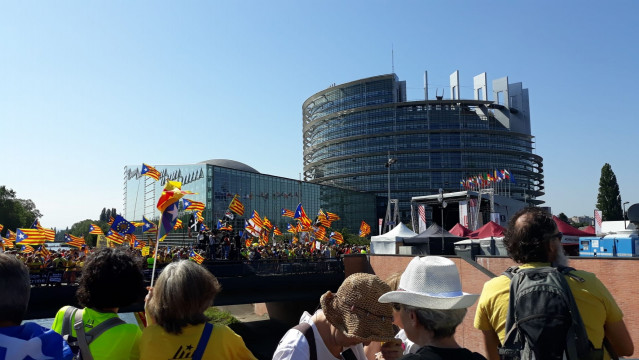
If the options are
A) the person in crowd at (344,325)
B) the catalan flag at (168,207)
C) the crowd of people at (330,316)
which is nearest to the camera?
the crowd of people at (330,316)

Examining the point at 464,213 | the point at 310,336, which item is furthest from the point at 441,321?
the point at 464,213

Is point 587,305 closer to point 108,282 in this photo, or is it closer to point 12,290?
point 108,282

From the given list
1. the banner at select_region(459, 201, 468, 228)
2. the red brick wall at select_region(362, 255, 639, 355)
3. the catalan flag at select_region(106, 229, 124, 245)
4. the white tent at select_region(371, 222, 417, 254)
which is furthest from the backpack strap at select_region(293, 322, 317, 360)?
the banner at select_region(459, 201, 468, 228)

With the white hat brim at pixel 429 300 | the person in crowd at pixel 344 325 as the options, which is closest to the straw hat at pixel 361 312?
the person in crowd at pixel 344 325

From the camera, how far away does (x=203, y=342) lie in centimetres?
281

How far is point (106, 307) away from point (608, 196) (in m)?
91.1

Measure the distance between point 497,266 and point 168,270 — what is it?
1765 centimetres

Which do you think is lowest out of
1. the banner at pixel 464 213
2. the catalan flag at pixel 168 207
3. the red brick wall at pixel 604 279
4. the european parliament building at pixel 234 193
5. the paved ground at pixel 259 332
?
the paved ground at pixel 259 332

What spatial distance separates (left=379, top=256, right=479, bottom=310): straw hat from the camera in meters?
2.48

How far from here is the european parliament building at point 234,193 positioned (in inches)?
2269

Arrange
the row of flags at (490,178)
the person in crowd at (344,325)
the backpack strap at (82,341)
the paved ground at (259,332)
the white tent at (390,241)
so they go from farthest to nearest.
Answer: the row of flags at (490,178), the paved ground at (259,332), the white tent at (390,241), the backpack strap at (82,341), the person in crowd at (344,325)

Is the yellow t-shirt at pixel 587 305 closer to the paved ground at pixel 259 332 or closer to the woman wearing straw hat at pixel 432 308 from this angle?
the woman wearing straw hat at pixel 432 308

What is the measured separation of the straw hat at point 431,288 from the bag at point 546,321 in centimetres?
34

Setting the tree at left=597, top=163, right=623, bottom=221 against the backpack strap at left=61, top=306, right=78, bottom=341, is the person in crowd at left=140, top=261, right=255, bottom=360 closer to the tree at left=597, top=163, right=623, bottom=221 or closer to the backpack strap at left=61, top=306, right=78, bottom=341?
the backpack strap at left=61, top=306, right=78, bottom=341
